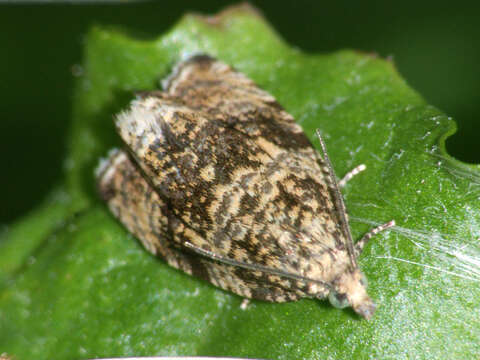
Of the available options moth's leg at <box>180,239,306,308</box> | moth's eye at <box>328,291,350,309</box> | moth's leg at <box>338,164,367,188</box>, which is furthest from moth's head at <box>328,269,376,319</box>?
moth's leg at <box>338,164,367,188</box>

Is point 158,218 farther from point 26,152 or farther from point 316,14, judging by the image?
point 316,14

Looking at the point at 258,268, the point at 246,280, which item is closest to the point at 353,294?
the point at 258,268

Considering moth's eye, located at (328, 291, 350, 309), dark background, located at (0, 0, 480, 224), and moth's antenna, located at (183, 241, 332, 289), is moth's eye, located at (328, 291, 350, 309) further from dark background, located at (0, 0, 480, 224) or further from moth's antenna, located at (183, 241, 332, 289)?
dark background, located at (0, 0, 480, 224)

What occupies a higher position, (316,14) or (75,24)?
(75,24)

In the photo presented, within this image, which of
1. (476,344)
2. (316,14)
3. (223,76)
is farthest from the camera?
(316,14)

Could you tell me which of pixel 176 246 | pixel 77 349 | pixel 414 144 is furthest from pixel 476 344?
pixel 77 349

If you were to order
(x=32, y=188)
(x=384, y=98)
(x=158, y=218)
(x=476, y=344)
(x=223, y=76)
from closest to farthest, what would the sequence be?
(x=476, y=344) < (x=384, y=98) < (x=158, y=218) < (x=223, y=76) < (x=32, y=188)

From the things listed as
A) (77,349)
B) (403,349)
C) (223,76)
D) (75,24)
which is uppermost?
(75,24)
